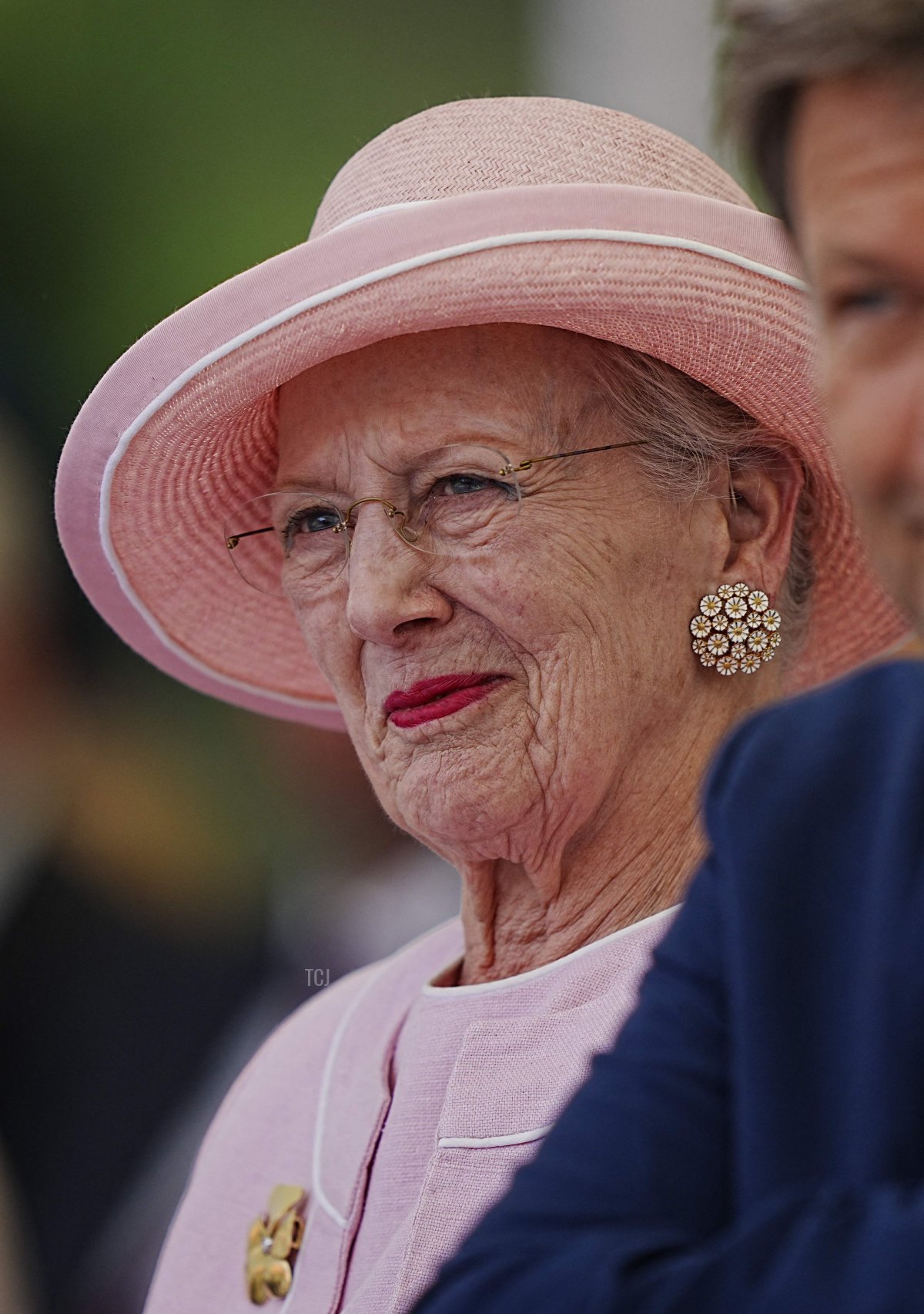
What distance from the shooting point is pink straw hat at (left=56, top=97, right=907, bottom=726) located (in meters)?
1.69

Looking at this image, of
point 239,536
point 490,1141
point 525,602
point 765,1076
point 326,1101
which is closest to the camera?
point 765,1076

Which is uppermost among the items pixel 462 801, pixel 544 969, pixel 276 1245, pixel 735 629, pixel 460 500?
pixel 460 500

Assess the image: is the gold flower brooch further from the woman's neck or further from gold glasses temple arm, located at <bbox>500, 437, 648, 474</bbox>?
gold glasses temple arm, located at <bbox>500, 437, 648, 474</bbox>

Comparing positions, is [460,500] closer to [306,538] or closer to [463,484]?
[463,484]

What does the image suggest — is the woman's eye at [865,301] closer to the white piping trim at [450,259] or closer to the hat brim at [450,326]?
the hat brim at [450,326]

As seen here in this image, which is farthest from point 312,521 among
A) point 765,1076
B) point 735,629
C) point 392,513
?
point 765,1076

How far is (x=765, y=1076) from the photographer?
2.73 feet

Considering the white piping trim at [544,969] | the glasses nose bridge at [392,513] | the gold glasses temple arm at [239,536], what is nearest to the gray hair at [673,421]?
the glasses nose bridge at [392,513]

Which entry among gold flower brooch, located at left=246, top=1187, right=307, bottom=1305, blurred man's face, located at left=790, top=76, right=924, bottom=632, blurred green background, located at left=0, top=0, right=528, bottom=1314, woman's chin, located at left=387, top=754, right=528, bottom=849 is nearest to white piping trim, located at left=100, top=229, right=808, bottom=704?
woman's chin, located at left=387, top=754, right=528, bottom=849

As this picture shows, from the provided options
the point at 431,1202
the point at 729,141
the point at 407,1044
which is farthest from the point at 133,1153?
the point at 729,141

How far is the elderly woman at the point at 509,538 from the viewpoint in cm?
171

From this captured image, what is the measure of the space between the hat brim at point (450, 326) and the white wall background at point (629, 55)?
693 mm

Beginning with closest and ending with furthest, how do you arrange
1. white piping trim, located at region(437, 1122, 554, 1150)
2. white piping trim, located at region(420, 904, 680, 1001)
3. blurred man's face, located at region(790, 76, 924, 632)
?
blurred man's face, located at region(790, 76, 924, 632) → white piping trim, located at region(437, 1122, 554, 1150) → white piping trim, located at region(420, 904, 680, 1001)

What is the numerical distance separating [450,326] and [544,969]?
31.6 inches
